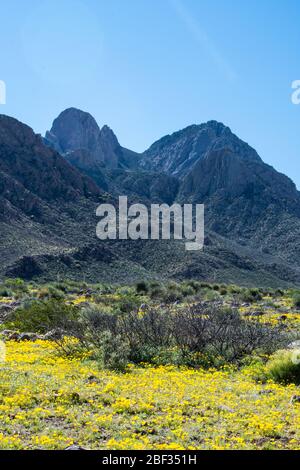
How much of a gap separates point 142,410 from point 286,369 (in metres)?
4.61

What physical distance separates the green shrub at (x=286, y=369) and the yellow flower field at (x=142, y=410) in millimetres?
592

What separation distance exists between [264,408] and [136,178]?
12995 centimetres

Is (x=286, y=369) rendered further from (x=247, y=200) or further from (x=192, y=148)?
(x=192, y=148)

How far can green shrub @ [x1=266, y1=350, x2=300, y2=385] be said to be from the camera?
11.6 meters

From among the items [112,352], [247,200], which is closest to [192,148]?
[247,200]

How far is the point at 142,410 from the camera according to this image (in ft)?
27.7

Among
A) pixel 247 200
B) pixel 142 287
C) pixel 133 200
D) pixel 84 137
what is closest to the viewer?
pixel 142 287

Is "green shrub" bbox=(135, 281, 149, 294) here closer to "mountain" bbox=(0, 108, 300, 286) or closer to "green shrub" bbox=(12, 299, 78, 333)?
"mountain" bbox=(0, 108, 300, 286)

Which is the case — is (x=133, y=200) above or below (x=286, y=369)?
above

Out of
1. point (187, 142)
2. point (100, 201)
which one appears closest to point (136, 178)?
point (100, 201)

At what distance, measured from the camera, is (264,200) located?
11369 centimetres

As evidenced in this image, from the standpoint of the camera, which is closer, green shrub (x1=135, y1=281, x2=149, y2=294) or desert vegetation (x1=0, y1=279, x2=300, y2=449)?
desert vegetation (x1=0, y1=279, x2=300, y2=449)

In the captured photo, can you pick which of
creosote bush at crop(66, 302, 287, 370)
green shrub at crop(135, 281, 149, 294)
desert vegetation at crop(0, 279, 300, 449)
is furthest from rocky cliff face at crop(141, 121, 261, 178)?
A: desert vegetation at crop(0, 279, 300, 449)

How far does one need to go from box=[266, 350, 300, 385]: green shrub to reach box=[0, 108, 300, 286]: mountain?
45238mm
